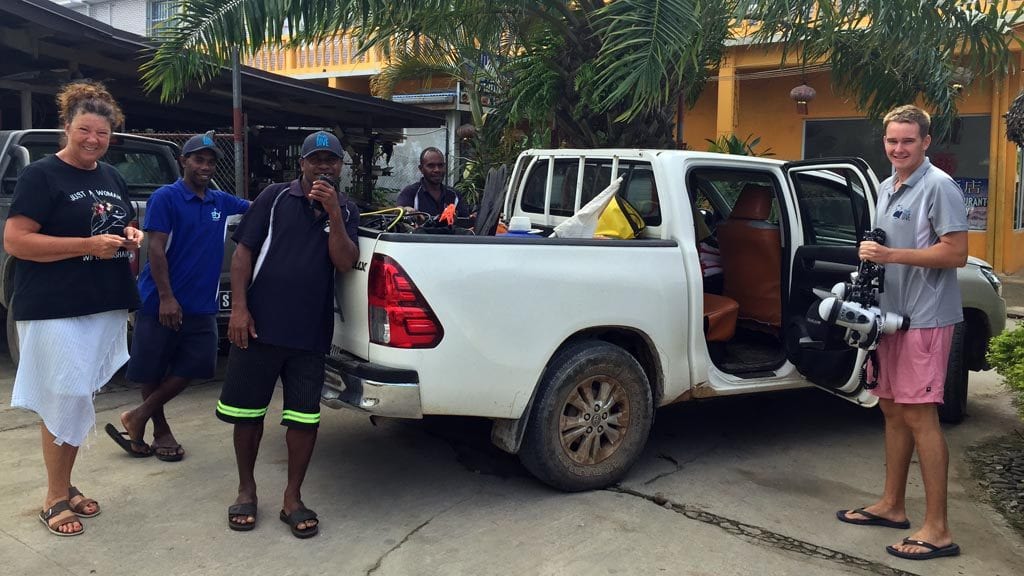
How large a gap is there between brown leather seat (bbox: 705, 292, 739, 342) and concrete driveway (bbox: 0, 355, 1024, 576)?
2.31ft

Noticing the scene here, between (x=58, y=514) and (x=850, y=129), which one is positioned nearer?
(x=58, y=514)

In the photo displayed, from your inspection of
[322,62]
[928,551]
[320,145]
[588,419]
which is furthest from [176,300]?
[322,62]

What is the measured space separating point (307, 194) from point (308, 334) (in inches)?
24.4

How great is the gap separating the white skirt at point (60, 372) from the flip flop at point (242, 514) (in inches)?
29.4

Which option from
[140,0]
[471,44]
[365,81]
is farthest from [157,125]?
Answer: [471,44]

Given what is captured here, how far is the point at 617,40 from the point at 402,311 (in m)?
3.29

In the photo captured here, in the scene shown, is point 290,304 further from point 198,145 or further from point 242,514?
point 198,145

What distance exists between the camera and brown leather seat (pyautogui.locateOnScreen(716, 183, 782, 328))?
18.0 feet

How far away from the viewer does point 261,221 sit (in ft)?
12.9

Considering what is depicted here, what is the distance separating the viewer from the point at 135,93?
13.0 m

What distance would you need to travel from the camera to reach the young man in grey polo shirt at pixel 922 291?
3.85 m

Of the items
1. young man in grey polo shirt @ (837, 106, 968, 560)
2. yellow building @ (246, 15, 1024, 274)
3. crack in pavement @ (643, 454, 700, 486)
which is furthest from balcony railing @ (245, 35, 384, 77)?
young man in grey polo shirt @ (837, 106, 968, 560)

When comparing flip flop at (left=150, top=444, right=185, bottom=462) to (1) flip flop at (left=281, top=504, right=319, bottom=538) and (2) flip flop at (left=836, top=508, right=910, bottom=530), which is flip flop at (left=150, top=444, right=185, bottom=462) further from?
(2) flip flop at (left=836, top=508, right=910, bottom=530)

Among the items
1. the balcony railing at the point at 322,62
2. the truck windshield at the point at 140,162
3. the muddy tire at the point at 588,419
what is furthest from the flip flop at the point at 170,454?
the balcony railing at the point at 322,62
